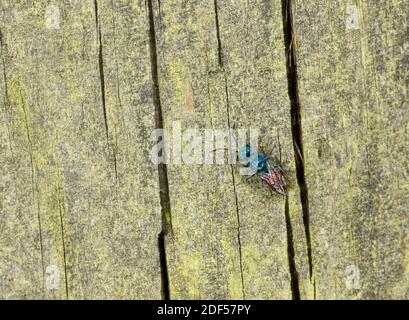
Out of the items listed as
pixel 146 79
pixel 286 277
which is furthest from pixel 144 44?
pixel 286 277

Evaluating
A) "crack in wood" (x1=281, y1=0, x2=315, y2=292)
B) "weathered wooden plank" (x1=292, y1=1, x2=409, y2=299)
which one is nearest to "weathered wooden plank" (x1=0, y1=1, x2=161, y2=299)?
"crack in wood" (x1=281, y1=0, x2=315, y2=292)

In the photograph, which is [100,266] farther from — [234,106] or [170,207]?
[234,106]

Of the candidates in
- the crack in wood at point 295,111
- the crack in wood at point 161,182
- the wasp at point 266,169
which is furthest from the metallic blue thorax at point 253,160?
the crack in wood at point 161,182

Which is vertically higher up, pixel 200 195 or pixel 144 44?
pixel 144 44

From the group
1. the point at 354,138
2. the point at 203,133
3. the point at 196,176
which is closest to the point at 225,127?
the point at 203,133

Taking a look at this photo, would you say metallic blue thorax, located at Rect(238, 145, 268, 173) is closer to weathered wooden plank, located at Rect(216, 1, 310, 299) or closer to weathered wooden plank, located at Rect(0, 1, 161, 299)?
weathered wooden plank, located at Rect(216, 1, 310, 299)

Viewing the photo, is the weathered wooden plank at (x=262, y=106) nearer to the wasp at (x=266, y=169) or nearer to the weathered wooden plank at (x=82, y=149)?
the wasp at (x=266, y=169)
